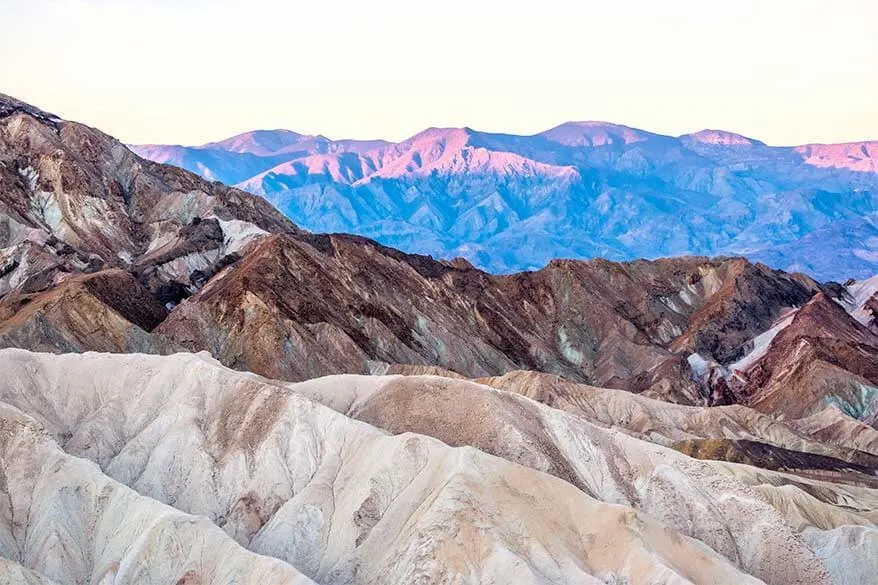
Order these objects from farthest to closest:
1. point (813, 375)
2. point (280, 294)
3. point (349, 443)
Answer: point (813, 375) → point (280, 294) → point (349, 443)

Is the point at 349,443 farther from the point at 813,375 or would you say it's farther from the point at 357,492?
the point at 813,375

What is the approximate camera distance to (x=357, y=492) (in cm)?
7669

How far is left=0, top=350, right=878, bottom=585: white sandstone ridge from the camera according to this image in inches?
2729

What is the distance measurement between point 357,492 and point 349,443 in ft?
17.5

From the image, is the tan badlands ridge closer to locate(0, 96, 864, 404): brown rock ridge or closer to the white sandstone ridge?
the white sandstone ridge

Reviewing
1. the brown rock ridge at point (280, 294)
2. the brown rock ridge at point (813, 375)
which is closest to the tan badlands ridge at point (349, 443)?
the brown rock ridge at point (813, 375)

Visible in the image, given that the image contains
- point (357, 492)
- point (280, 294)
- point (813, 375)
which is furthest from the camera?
point (813, 375)

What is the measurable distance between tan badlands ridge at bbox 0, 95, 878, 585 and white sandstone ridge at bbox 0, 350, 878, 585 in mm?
150

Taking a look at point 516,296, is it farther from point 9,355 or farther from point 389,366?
point 9,355

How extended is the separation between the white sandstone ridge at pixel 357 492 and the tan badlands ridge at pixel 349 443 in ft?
0.49

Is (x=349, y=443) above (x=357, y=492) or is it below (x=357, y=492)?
above

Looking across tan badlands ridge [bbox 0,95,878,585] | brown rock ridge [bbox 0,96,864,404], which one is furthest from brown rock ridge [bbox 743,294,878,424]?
brown rock ridge [bbox 0,96,864,404]

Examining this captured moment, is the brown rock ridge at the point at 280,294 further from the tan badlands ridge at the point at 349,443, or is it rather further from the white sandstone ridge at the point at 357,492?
the white sandstone ridge at the point at 357,492

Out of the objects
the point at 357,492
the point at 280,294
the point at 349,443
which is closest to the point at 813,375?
the point at 280,294
